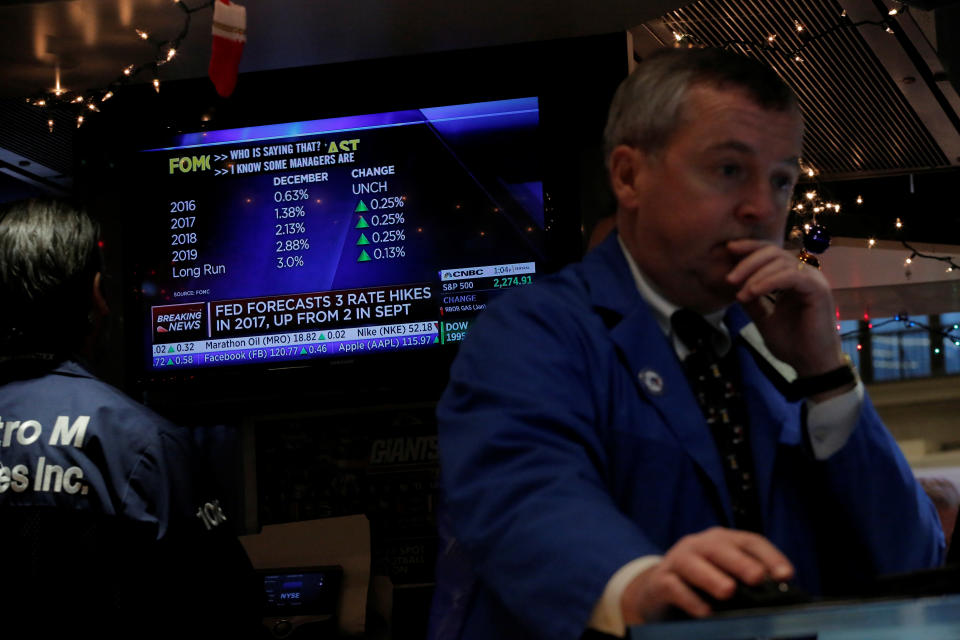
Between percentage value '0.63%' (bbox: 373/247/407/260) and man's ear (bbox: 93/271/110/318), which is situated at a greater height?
percentage value '0.63%' (bbox: 373/247/407/260)

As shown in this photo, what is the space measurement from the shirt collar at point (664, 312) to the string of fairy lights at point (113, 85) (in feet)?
6.39

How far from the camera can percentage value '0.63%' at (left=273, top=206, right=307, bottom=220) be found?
3064 millimetres

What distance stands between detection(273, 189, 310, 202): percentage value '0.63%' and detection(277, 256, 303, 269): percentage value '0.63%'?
17cm

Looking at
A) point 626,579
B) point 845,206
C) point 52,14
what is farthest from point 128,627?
point 845,206

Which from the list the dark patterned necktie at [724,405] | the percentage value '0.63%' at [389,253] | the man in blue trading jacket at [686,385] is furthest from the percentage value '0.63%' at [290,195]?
the dark patterned necktie at [724,405]

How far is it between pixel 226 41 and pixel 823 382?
1.69 meters

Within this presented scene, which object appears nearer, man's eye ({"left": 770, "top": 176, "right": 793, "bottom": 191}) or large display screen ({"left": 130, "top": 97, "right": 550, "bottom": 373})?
man's eye ({"left": 770, "top": 176, "right": 793, "bottom": 191})

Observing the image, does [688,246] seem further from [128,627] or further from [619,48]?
[619,48]

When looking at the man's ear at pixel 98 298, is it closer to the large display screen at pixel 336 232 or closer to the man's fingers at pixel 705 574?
the large display screen at pixel 336 232

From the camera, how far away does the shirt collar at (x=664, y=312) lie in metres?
1.27

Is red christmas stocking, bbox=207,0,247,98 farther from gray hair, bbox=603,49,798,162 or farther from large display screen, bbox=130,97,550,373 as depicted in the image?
gray hair, bbox=603,49,798,162

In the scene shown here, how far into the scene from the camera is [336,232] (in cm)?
305

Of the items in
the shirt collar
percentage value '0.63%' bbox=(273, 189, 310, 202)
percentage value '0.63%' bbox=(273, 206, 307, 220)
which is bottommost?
the shirt collar

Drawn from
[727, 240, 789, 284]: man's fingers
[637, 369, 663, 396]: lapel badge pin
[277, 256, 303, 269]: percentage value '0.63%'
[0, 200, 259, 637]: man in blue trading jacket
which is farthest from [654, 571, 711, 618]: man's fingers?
[277, 256, 303, 269]: percentage value '0.63%'
